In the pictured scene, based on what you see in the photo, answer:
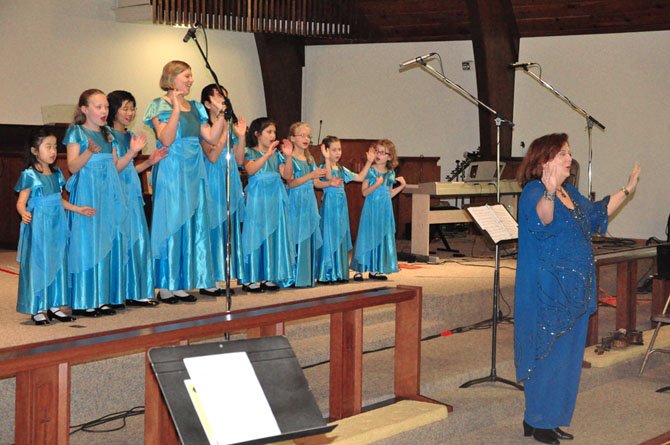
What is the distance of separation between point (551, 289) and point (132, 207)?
103 inches

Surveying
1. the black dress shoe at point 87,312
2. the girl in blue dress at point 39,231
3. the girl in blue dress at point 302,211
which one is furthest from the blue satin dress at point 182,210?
the girl in blue dress at point 302,211

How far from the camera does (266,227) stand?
6652 millimetres

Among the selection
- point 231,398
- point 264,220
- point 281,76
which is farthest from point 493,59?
point 231,398

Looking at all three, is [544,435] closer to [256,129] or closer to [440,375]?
[440,375]

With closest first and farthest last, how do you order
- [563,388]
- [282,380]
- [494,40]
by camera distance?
1. [282,380]
2. [563,388]
3. [494,40]

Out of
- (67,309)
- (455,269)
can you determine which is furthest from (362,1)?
(67,309)

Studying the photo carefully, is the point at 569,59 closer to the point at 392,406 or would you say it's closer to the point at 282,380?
the point at 392,406

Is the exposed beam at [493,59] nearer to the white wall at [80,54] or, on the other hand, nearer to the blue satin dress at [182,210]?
the white wall at [80,54]

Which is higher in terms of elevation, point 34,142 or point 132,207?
point 34,142

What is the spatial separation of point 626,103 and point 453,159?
2.50m

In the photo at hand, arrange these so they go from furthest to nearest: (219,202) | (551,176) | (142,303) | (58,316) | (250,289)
→ (250,289)
(219,202)
(142,303)
(58,316)
(551,176)

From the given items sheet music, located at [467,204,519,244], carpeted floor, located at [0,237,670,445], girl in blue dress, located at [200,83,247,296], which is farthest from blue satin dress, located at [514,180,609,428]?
girl in blue dress, located at [200,83,247,296]

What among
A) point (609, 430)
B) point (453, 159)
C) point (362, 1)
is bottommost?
point (609, 430)

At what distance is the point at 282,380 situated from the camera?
8.95 feet
